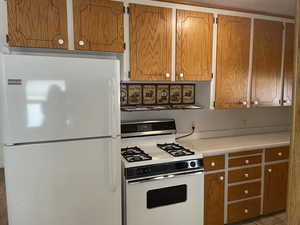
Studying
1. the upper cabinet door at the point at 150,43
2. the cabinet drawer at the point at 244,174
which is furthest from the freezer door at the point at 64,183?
the cabinet drawer at the point at 244,174

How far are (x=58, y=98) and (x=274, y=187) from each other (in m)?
2.51

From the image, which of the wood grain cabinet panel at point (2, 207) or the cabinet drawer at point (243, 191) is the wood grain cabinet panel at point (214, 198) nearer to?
the cabinet drawer at point (243, 191)

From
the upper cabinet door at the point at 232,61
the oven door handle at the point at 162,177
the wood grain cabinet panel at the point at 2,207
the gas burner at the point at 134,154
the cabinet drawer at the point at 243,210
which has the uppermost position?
the upper cabinet door at the point at 232,61

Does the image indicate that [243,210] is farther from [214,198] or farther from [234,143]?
[234,143]

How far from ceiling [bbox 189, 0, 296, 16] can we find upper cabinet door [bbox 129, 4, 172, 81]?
0.50 meters

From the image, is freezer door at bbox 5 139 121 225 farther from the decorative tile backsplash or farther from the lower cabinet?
the lower cabinet

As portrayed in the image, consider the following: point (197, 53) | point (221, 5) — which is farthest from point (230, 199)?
point (221, 5)

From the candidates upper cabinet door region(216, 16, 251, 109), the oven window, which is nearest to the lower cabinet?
the oven window

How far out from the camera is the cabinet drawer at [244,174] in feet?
8.02

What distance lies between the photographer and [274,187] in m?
2.67

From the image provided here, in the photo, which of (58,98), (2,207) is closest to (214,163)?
(58,98)

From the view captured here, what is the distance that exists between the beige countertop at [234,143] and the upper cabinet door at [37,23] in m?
1.65

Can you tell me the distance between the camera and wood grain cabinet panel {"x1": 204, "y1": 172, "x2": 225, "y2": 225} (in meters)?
2.34

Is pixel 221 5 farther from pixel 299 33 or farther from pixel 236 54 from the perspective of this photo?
pixel 299 33
